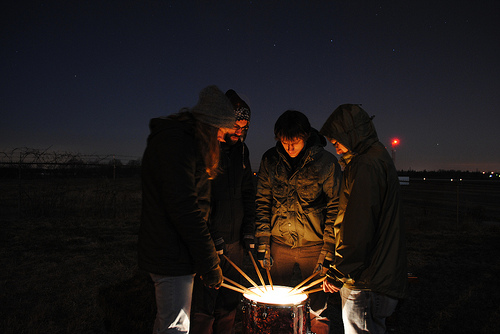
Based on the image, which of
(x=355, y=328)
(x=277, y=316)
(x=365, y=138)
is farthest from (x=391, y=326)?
(x=365, y=138)

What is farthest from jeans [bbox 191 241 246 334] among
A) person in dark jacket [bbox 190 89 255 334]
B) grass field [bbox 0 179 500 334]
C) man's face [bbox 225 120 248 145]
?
grass field [bbox 0 179 500 334]

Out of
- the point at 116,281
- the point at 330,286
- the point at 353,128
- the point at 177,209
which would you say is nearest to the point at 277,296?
the point at 330,286

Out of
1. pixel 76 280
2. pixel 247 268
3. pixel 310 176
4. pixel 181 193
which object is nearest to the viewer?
pixel 181 193

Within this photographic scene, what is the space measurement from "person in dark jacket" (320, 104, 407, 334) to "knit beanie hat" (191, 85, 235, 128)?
3.04ft

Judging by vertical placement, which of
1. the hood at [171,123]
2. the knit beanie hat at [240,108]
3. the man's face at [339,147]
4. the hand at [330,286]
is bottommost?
the hand at [330,286]

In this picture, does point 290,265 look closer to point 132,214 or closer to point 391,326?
point 391,326

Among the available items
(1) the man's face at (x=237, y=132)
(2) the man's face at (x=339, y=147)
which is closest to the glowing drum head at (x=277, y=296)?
(2) the man's face at (x=339, y=147)

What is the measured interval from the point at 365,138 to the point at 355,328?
4.17 feet

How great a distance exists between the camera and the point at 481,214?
1305 centimetres

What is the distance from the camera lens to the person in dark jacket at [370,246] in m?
2.02

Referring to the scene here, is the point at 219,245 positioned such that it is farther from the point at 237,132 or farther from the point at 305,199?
the point at 237,132

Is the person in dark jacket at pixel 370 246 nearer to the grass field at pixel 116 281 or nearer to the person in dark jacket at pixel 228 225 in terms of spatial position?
the person in dark jacket at pixel 228 225

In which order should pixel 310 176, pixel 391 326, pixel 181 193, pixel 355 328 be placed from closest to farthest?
pixel 181 193 < pixel 355 328 < pixel 310 176 < pixel 391 326

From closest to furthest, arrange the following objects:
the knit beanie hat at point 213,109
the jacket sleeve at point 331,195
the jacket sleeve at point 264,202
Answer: the knit beanie hat at point 213,109
the jacket sleeve at point 331,195
the jacket sleeve at point 264,202
